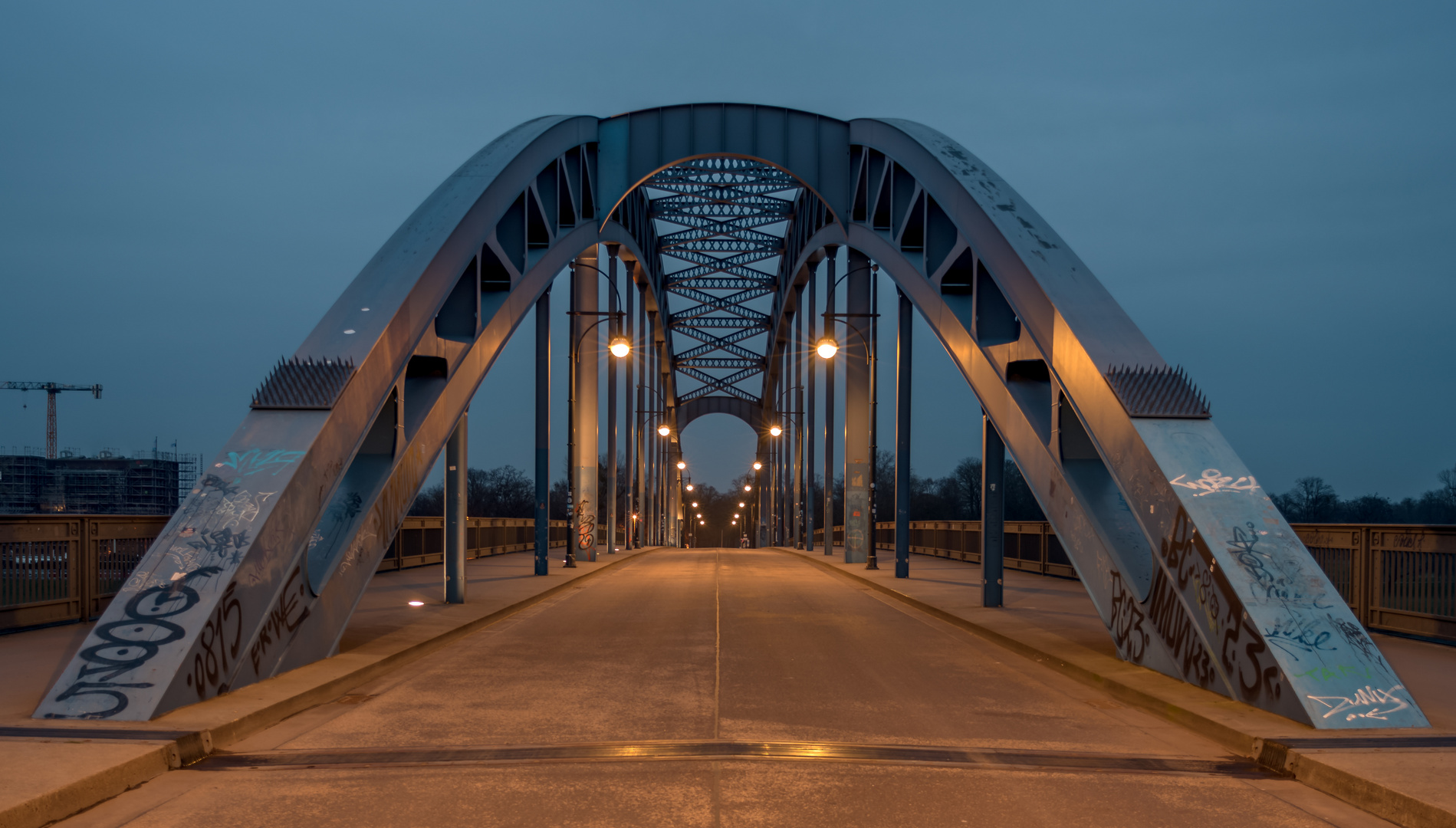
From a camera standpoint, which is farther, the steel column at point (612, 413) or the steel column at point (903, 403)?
the steel column at point (612, 413)

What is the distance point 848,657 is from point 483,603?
24.2 feet

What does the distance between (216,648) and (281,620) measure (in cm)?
120

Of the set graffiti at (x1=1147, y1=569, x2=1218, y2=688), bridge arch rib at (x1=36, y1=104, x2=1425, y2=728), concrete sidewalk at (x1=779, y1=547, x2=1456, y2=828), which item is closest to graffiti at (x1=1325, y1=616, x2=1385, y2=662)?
bridge arch rib at (x1=36, y1=104, x2=1425, y2=728)

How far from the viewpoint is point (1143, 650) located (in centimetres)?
1013

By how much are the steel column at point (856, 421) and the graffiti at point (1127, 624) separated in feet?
64.1

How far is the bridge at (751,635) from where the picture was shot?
6.32 m

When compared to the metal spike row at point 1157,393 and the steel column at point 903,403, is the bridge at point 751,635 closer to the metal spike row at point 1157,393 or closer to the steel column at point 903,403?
the metal spike row at point 1157,393

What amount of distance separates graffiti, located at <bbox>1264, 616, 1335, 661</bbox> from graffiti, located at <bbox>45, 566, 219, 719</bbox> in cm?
817

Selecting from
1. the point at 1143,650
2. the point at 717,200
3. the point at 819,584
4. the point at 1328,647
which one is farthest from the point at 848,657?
the point at 717,200

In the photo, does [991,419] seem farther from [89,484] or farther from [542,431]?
[89,484]

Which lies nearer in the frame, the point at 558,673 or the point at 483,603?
the point at 558,673

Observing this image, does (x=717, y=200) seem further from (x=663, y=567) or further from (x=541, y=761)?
(x=541, y=761)

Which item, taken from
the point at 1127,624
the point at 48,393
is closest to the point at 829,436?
the point at 1127,624

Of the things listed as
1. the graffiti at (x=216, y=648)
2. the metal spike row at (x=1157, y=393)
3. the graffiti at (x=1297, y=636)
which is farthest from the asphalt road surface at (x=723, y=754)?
the metal spike row at (x=1157, y=393)
